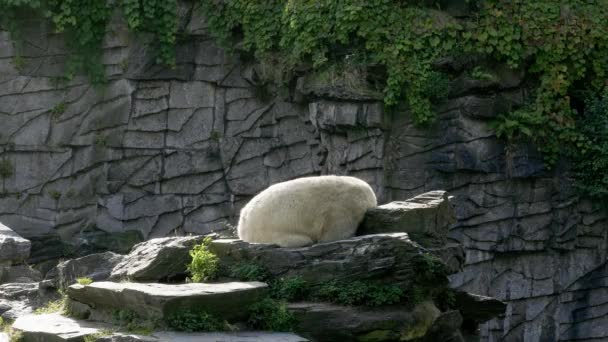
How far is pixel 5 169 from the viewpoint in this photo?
68.2 ft

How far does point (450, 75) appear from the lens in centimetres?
1745

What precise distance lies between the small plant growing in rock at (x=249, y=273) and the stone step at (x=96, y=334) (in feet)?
2.56

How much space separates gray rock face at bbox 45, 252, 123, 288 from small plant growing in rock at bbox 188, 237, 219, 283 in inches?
65.1

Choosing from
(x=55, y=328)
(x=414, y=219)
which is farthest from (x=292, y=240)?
(x=55, y=328)

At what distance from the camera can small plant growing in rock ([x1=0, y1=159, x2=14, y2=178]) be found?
20.8 meters

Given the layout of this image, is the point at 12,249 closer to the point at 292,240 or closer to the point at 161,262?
the point at 161,262

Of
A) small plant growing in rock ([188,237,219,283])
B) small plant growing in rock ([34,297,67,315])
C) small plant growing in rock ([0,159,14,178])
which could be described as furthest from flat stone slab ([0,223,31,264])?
small plant growing in rock ([0,159,14,178])

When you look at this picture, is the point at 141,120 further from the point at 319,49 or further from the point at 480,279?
the point at 480,279

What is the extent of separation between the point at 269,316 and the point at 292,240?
3.83ft

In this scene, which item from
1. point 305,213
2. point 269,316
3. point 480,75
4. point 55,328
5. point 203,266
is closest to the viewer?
point 269,316

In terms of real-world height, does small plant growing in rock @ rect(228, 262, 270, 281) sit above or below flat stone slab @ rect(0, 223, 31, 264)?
above

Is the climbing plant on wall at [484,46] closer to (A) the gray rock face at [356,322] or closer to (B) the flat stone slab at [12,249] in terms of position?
(B) the flat stone slab at [12,249]

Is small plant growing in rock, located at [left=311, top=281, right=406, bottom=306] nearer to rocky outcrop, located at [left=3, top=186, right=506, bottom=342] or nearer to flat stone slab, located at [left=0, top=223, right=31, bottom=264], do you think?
rocky outcrop, located at [left=3, top=186, right=506, bottom=342]

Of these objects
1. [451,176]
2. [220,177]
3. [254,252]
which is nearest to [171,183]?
[220,177]
